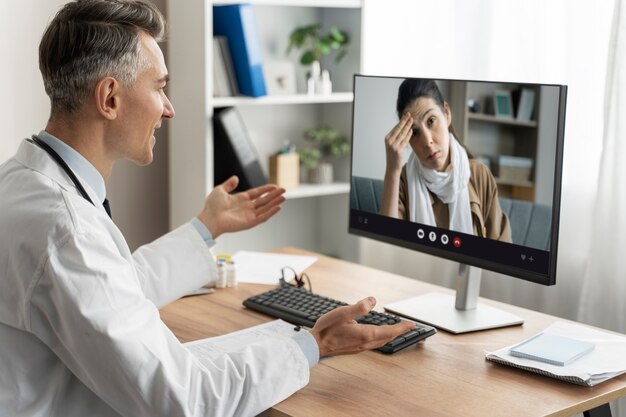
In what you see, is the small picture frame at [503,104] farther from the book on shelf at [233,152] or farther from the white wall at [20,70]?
the white wall at [20,70]

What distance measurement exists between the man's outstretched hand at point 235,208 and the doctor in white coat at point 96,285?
48 cm

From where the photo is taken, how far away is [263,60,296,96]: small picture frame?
3.21 metres

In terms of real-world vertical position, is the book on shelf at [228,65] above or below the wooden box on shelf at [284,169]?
above

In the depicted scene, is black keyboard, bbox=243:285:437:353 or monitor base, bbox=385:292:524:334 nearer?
black keyboard, bbox=243:285:437:353

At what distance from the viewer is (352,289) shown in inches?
92.6

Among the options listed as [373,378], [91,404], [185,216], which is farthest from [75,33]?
[185,216]

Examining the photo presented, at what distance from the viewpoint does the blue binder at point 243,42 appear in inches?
116

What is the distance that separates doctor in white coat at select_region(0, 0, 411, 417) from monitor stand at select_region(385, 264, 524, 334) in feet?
1.08

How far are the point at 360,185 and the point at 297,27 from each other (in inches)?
50.6

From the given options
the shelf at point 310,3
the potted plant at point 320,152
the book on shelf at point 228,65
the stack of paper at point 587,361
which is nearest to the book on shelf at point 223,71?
the book on shelf at point 228,65

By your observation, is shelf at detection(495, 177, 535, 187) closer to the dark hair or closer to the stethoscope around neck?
the dark hair

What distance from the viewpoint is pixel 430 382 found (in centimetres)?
173

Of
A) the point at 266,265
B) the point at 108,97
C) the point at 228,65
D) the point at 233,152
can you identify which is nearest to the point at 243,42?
the point at 228,65

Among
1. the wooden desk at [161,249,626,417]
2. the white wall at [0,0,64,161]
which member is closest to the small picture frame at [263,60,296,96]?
the white wall at [0,0,64,161]
